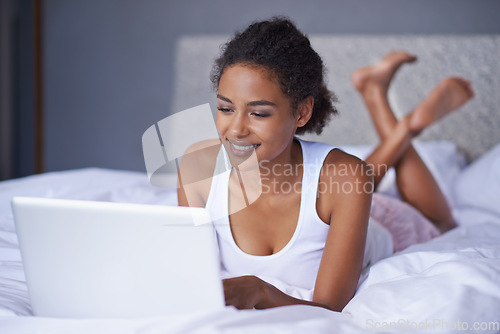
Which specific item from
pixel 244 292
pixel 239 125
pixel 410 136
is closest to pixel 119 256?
pixel 244 292

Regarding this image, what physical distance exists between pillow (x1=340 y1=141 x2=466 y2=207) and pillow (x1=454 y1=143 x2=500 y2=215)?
0.07m

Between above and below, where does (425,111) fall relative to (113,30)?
below

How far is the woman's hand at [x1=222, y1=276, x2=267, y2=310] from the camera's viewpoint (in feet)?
2.77

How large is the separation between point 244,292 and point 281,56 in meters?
0.50

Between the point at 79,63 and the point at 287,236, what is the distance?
2.46 metres

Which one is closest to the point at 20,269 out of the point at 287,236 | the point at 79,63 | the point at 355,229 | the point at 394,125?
the point at 287,236

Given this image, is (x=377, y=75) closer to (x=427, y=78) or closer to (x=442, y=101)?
(x=442, y=101)

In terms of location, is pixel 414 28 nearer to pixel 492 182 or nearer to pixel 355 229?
pixel 492 182

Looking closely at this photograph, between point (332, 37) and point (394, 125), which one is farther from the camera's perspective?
point (332, 37)

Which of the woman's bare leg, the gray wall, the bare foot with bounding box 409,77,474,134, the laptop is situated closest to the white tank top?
the laptop

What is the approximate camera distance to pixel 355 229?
1.05 meters

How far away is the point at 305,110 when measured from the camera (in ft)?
3.69

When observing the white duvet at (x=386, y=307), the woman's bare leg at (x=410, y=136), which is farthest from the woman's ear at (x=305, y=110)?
the woman's bare leg at (x=410, y=136)

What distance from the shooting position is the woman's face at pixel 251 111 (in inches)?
39.8
